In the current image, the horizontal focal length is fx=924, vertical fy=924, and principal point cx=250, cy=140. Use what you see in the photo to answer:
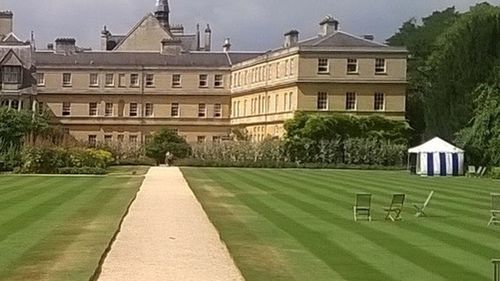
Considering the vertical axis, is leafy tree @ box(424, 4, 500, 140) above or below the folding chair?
above

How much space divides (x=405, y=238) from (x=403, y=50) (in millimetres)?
58787

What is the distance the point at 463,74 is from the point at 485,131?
8.38m

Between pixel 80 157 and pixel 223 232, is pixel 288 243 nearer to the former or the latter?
pixel 223 232

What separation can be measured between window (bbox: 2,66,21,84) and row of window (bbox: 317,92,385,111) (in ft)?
102

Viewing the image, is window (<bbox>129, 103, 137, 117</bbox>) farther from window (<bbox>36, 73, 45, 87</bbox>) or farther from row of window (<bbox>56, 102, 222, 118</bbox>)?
window (<bbox>36, 73, 45, 87</bbox>)

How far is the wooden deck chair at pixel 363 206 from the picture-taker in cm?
2230

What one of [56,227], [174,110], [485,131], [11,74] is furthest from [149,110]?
[56,227]

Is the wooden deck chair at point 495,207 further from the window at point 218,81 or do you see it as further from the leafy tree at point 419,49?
the window at point 218,81

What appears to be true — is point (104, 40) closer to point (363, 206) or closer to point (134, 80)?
point (134, 80)

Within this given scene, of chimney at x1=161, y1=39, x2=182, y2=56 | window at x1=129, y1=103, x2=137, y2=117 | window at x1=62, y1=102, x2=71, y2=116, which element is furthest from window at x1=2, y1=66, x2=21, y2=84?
chimney at x1=161, y1=39, x2=182, y2=56

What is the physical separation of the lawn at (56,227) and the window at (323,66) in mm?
44196

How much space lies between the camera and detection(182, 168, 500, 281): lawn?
46.0 ft

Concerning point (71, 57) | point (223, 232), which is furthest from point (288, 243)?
point (71, 57)

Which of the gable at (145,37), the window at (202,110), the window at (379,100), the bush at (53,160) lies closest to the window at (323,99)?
the window at (379,100)
